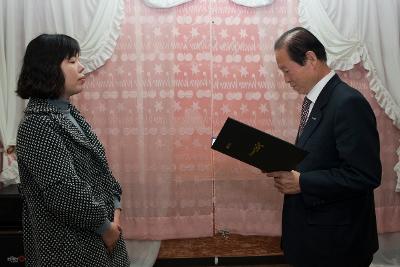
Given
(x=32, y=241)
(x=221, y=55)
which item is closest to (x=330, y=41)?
(x=221, y=55)

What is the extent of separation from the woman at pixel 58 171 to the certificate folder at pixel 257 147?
1.50 ft

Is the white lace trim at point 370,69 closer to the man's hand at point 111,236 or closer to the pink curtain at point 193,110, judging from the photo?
the pink curtain at point 193,110

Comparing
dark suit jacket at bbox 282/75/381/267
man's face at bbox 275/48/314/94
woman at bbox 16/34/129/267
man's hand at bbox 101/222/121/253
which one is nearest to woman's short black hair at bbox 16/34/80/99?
woman at bbox 16/34/129/267

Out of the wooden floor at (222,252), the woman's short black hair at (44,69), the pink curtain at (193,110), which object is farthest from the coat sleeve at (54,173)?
the wooden floor at (222,252)

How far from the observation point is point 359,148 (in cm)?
133

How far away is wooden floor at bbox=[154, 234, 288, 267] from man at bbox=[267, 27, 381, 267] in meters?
1.15

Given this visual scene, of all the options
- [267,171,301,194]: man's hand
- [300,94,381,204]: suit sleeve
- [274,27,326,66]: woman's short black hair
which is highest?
[274,27,326,66]: woman's short black hair

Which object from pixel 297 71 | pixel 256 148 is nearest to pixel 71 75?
pixel 256 148

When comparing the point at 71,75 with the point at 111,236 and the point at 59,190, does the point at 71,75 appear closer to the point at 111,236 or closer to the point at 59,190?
the point at 59,190

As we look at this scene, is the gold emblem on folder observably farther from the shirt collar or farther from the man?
the shirt collar

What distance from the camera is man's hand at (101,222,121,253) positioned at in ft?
4.43

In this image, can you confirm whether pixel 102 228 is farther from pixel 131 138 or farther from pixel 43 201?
pixel 131 138

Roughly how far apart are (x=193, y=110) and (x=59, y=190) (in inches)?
54.9

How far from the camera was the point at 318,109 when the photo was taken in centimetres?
145
